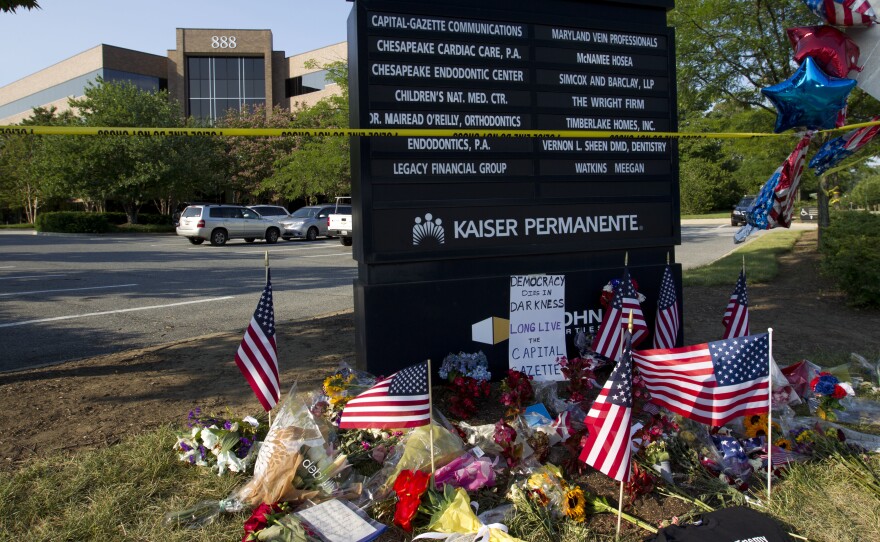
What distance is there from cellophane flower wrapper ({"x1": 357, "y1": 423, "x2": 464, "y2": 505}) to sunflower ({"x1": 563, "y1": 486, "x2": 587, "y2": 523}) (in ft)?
2.43

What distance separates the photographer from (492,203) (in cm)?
575

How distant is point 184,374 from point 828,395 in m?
5.34

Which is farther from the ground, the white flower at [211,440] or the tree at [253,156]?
the tree at [253,156]

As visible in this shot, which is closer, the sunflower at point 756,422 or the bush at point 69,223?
the sunflower at point 756,422

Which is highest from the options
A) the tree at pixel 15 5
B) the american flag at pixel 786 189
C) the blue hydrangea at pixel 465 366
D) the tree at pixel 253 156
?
the tree at pixel 253 156

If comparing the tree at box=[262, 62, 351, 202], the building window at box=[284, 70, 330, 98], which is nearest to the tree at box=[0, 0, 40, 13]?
the tree at box=[262, 62, 351, 202]

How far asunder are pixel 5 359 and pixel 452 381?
188 inches

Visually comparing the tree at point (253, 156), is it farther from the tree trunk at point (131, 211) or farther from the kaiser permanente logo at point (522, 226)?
the kaiser permanente logo at point (522, 226)

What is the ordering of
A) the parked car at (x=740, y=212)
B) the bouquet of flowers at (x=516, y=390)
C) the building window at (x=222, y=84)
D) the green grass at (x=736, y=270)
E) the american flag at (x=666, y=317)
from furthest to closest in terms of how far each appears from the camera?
the building window at (x=222, y=84) → the parked car at (x=740, y=212) → the green grass at (x=736, y=270) → the american flag at (x=666, y=317) → the bouquet of flowers at (x=516, y=390)

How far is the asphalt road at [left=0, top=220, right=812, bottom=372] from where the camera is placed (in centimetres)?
807

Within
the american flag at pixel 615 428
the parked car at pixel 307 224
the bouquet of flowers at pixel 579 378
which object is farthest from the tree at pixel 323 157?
the american flag at pixel 615 428

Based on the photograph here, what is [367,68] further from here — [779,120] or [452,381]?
[779,120]

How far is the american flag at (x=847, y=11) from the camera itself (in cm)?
541

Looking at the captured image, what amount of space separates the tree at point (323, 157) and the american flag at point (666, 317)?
1446cm
